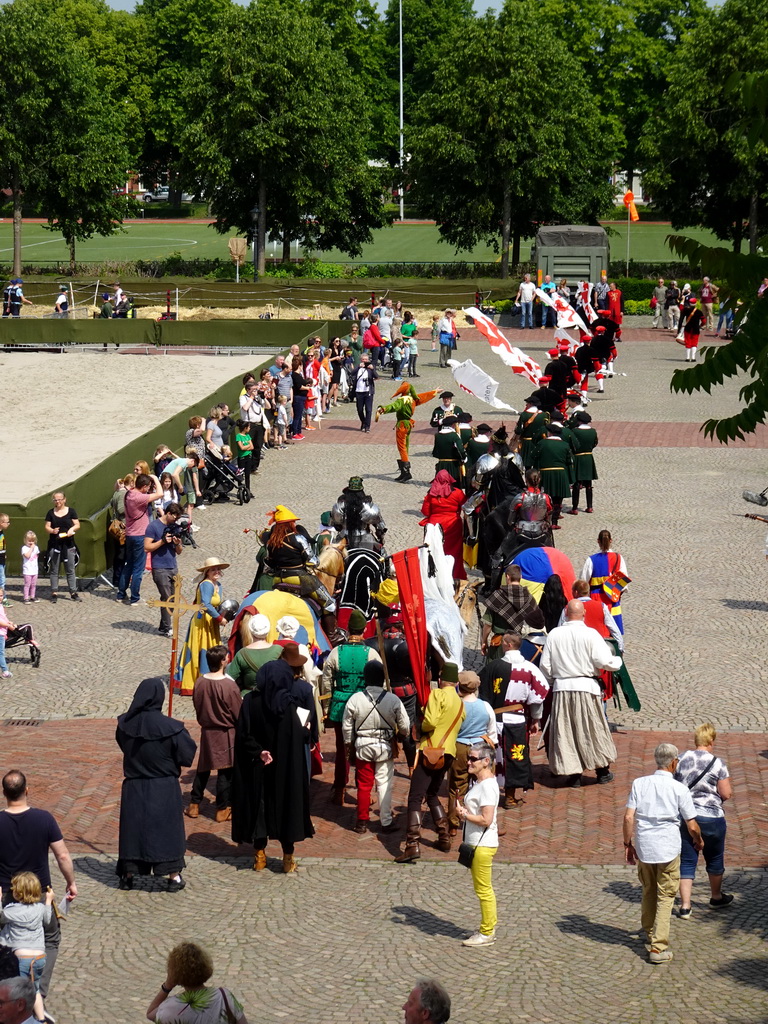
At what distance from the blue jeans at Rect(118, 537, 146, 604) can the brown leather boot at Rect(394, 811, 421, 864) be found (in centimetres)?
791

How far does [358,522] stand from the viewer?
577 inches

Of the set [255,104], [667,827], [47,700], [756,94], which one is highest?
[255,104]

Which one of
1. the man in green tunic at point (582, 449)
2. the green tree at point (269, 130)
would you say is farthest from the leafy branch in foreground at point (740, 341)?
the green tree at point (269, 130)

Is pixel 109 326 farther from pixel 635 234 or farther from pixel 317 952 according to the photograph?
pixel 635 234

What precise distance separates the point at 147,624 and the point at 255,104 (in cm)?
4530

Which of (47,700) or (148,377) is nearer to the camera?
(47,700)

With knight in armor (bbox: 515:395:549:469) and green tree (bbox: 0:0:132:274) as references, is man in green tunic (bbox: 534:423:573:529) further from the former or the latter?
green tree (bbox: 0:0:132:274)

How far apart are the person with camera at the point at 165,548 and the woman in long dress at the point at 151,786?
6493 millimetres

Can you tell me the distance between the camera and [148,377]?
36.8m

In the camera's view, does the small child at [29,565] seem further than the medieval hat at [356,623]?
Yes

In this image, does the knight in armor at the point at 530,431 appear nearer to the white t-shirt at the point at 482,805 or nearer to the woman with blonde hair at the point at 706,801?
the woman with blonde hair at the point at 706,801

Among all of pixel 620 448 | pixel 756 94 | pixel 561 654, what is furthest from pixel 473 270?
pixel 756 94

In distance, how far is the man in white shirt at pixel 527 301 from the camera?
1735 inches

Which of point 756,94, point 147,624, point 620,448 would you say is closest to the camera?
point 756,94
